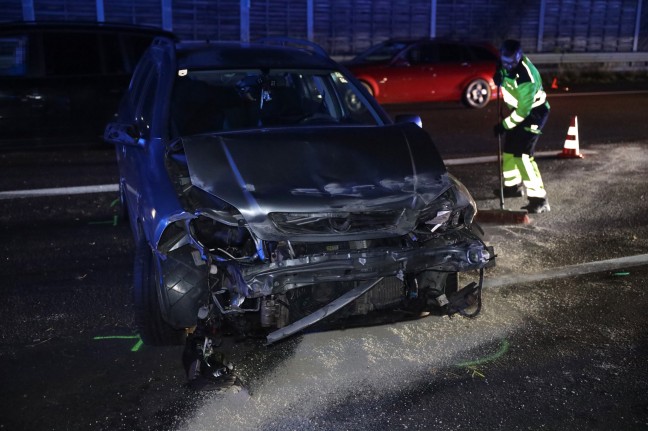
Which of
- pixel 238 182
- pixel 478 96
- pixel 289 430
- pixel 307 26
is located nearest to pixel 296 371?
pixel 289 430

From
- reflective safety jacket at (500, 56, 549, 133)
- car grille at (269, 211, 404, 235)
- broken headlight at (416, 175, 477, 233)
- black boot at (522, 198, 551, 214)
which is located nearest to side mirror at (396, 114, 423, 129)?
broken headlight at (416, 175, 477, 233)

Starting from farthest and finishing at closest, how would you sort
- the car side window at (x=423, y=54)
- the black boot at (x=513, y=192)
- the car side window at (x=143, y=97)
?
the car side window at (x=423, y=54)
the black boot at (x=513, y=192)
the car side window at (x=143, y=97)

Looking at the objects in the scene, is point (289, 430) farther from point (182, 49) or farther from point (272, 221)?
point (182, 49)

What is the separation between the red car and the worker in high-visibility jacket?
8167mm

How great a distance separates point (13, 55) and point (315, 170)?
7.53m

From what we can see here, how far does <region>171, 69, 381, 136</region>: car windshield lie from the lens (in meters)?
5.71

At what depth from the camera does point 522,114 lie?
7.96 meters

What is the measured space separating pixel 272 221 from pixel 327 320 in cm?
67

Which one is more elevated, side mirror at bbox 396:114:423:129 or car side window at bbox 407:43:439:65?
side mirror at bbox 396:114:423:129

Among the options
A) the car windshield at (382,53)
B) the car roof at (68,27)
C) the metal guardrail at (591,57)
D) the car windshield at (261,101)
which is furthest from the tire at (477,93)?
the car windshield at (261,101)

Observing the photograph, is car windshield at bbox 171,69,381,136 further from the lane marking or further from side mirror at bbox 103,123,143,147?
the lane marking

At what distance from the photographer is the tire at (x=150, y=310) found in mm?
4773

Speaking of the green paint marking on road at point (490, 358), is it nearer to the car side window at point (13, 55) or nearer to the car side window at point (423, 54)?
the car side window at point (13, 55)

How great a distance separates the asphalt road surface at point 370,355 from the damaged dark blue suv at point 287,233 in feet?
1.00
